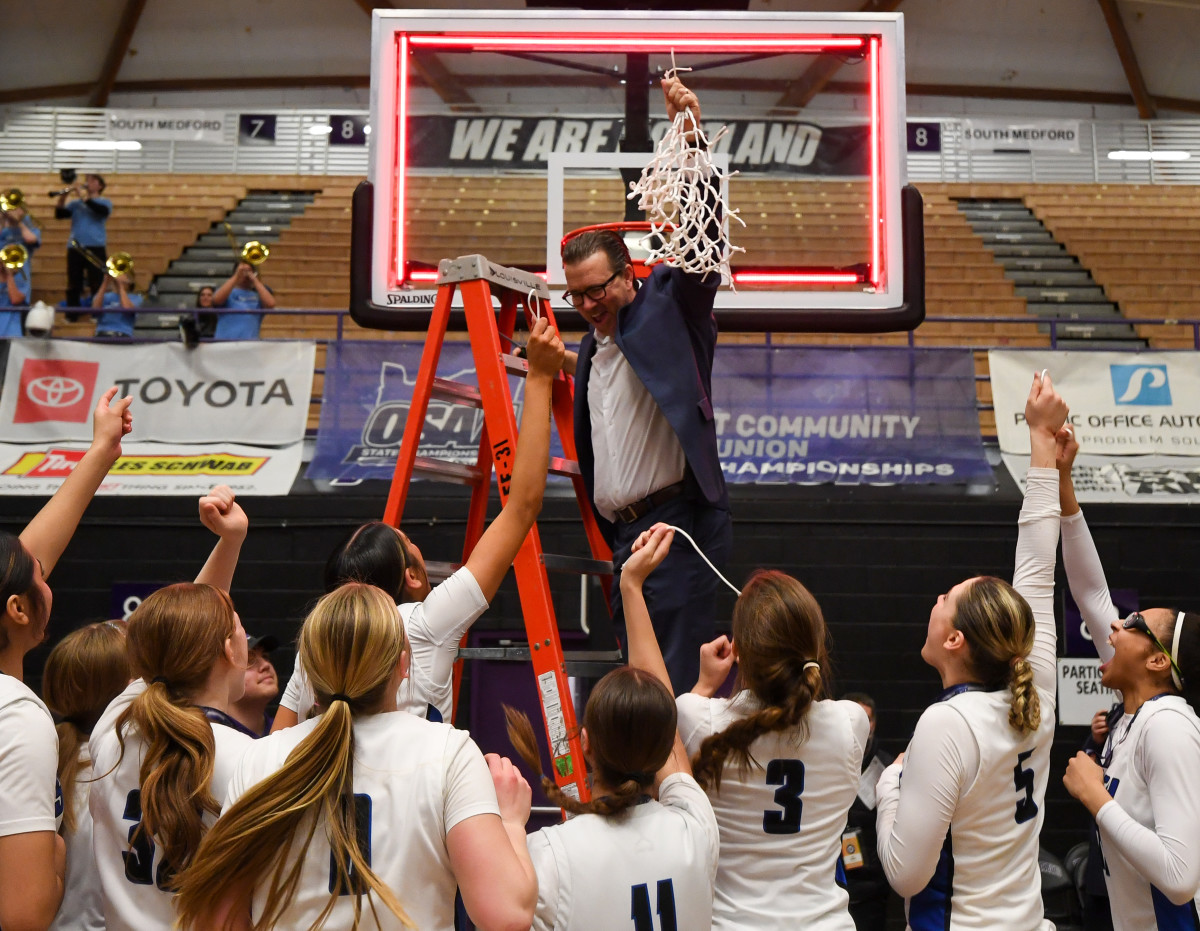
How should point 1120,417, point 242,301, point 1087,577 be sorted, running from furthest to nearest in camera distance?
point 242,301, point 1120,417, point 1087,577

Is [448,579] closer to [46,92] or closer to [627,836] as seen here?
[627,836]

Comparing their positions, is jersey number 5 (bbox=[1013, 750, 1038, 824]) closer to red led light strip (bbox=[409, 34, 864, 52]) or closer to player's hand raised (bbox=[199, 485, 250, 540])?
player's hand raised (bbox=[199, 485, 250, 540])

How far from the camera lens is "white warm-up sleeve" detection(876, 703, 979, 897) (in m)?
2.51

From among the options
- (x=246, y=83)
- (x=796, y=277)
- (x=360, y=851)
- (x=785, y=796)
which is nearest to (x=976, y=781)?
(x=785, y=796)

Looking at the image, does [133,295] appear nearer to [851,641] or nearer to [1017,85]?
[851,641]

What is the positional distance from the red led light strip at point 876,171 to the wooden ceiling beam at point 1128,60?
47.6 feet

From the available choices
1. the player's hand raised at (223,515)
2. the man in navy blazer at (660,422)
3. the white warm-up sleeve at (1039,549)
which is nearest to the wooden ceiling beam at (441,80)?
the man in navy blazer at (660,422)

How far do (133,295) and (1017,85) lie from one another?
1329 centimetres

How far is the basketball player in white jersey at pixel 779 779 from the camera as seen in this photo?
2393 millimetres

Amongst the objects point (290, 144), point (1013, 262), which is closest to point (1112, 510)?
point (1013, 262)

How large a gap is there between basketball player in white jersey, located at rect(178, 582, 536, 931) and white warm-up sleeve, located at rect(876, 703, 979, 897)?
3.18 ft

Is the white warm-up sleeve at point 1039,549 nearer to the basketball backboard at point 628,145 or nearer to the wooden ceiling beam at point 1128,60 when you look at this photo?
the basketball backboard at point 628,145

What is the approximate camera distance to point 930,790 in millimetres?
2510

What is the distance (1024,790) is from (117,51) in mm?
18834
